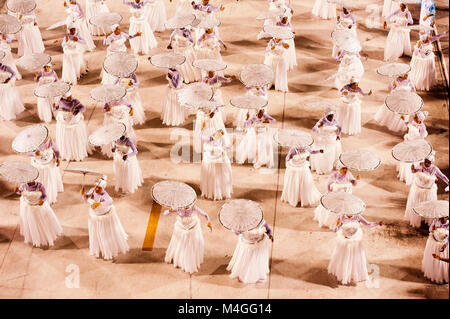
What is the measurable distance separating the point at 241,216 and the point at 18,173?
4.24m

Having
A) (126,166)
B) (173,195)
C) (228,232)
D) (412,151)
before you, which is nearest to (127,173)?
(126,166)

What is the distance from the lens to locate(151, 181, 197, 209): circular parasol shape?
1351 centimetres

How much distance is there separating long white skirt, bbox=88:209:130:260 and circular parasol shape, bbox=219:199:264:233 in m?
2.45

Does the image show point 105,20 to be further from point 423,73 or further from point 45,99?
point 423,73

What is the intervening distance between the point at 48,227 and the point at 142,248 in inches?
73.8

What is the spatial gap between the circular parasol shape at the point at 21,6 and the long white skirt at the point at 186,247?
796 centimetres

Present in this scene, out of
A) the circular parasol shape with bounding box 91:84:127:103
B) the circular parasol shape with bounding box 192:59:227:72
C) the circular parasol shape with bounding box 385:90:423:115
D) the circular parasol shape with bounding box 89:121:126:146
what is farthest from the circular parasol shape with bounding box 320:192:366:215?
the circular parasol shape with bounding box 91:84:127:103

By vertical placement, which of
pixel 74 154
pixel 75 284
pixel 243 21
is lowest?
pixel 75 284

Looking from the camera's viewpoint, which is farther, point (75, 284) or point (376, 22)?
point (376, 22)

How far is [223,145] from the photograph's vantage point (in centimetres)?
1599

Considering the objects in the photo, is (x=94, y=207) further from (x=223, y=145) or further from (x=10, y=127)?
(x=10, y=127)

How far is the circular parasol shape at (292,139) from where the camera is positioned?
48.6 ft

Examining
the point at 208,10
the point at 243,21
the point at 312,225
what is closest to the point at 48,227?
the point at 312,225

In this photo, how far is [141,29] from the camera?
20484 millimetres
